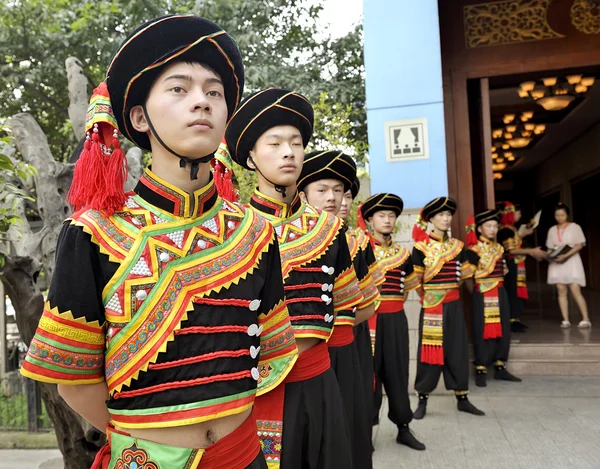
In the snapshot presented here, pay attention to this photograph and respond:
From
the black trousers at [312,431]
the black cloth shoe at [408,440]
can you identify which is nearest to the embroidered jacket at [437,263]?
the black cloth shoe at [408,440]

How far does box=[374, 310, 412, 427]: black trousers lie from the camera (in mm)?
4613

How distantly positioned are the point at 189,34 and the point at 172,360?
0.83m

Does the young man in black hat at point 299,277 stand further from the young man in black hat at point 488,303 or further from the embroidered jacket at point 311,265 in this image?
the young man in black hat at point 488,303

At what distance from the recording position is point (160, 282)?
1418mm

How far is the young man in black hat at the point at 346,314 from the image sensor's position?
9.16ft

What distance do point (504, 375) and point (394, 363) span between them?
2.55 m

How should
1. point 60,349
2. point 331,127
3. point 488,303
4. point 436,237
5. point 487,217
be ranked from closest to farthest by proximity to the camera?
point 60,349
point 436,237
point 331,127
point 488,303
point 487,217

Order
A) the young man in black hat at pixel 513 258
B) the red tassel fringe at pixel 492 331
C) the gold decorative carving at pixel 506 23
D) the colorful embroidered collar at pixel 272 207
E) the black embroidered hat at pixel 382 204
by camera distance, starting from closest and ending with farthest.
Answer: the colorful embroidered collar at pixel 272 207 → the black embroidered hat at pixel 382 204 → the red tassel fringe at pixel 492 331 → the gold decorative carving at pixel 506 23 → the young man in black hat at pixel 513 258

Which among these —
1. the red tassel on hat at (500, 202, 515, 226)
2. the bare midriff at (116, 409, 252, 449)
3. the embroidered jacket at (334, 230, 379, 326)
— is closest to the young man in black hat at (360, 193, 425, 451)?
the embroidered jacket at (334, 230, 379, 326)

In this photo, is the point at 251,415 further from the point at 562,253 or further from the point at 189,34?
the point at 562,253

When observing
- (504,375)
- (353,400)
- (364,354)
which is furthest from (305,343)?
(504,375)

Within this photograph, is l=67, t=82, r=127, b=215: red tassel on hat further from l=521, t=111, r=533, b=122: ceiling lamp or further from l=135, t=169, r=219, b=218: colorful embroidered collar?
l=521, t=111, r=533, b=122: ceiling lamp

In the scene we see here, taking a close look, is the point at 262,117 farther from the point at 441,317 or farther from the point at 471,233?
the point at 471,233

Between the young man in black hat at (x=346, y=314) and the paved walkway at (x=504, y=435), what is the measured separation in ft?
5.40
